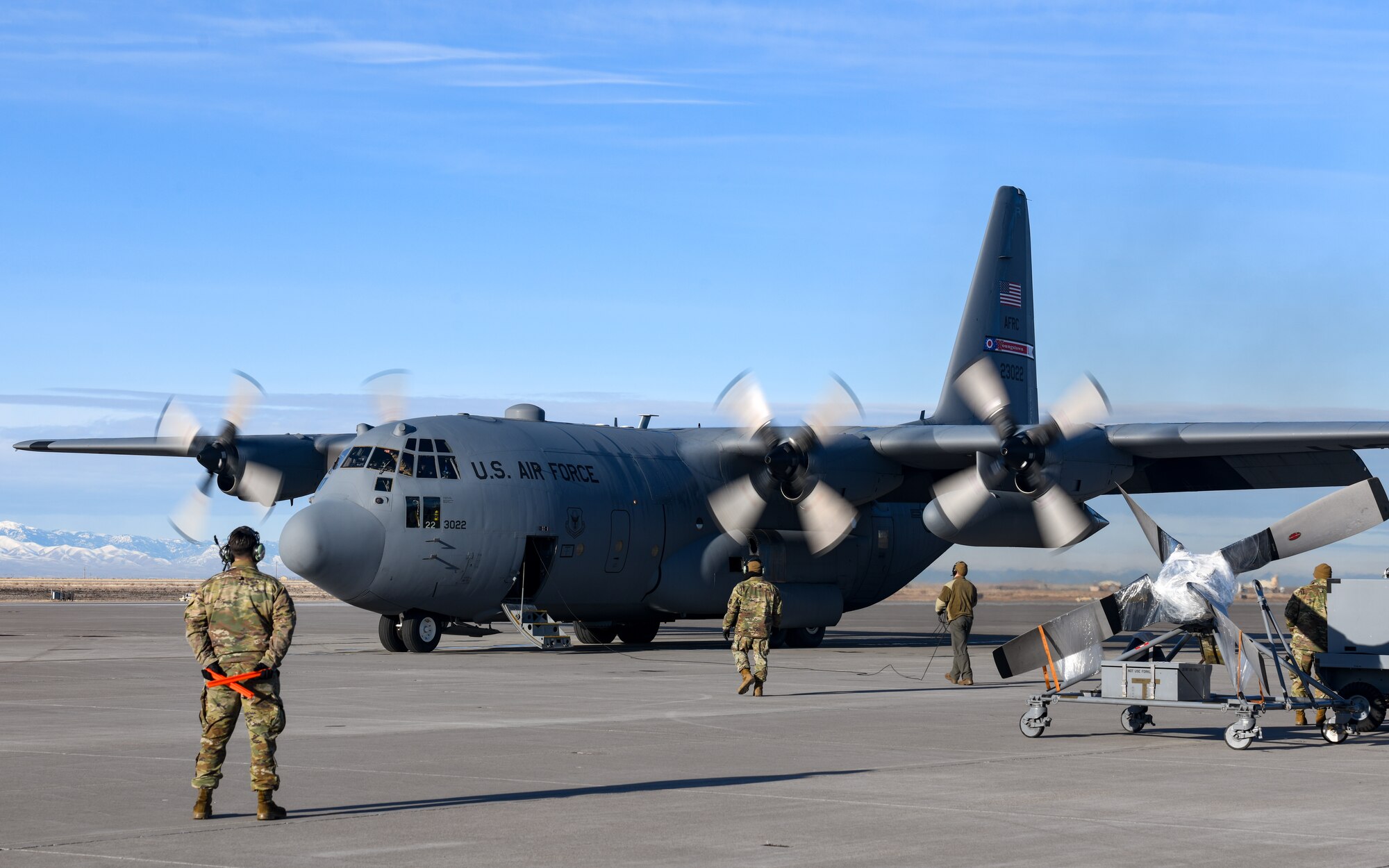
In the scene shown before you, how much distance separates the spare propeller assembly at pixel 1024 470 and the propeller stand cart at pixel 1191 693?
11.8m

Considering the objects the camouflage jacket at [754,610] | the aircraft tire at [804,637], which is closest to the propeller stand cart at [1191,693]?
the camouflage jacket at [754,610]

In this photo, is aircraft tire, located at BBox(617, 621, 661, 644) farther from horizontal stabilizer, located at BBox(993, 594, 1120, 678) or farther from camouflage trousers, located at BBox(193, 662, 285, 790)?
camouflage trousers, located at BBox(193, 662, 285, 790)

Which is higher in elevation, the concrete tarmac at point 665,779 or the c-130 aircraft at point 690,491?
the c-130 aircraft at point 690,491

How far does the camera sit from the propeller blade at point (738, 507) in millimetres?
29891

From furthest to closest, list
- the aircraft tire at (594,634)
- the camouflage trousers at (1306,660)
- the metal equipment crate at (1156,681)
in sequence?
the aircraft tire at (594,634), the camouflage trousers at (1306,660), the metal equipment crate at (1156,681)

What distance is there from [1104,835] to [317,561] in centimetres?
1659

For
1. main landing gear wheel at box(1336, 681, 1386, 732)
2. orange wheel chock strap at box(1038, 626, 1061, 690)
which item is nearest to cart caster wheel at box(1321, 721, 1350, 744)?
main landing gear wheel at box(1336, 681, 1386, 732)

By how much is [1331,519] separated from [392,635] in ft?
54.2

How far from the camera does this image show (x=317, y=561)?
2345cm

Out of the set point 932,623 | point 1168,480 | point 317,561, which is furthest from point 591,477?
point 932,623

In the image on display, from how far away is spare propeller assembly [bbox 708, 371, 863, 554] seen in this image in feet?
94.5

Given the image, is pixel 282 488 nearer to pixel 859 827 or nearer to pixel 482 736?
pixel 482 736

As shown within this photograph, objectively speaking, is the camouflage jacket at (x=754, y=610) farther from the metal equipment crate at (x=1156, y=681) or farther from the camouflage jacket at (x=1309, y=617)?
the camouflage jacket at (x=1309, y=617)

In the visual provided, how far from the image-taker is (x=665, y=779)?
11227 millimetres
